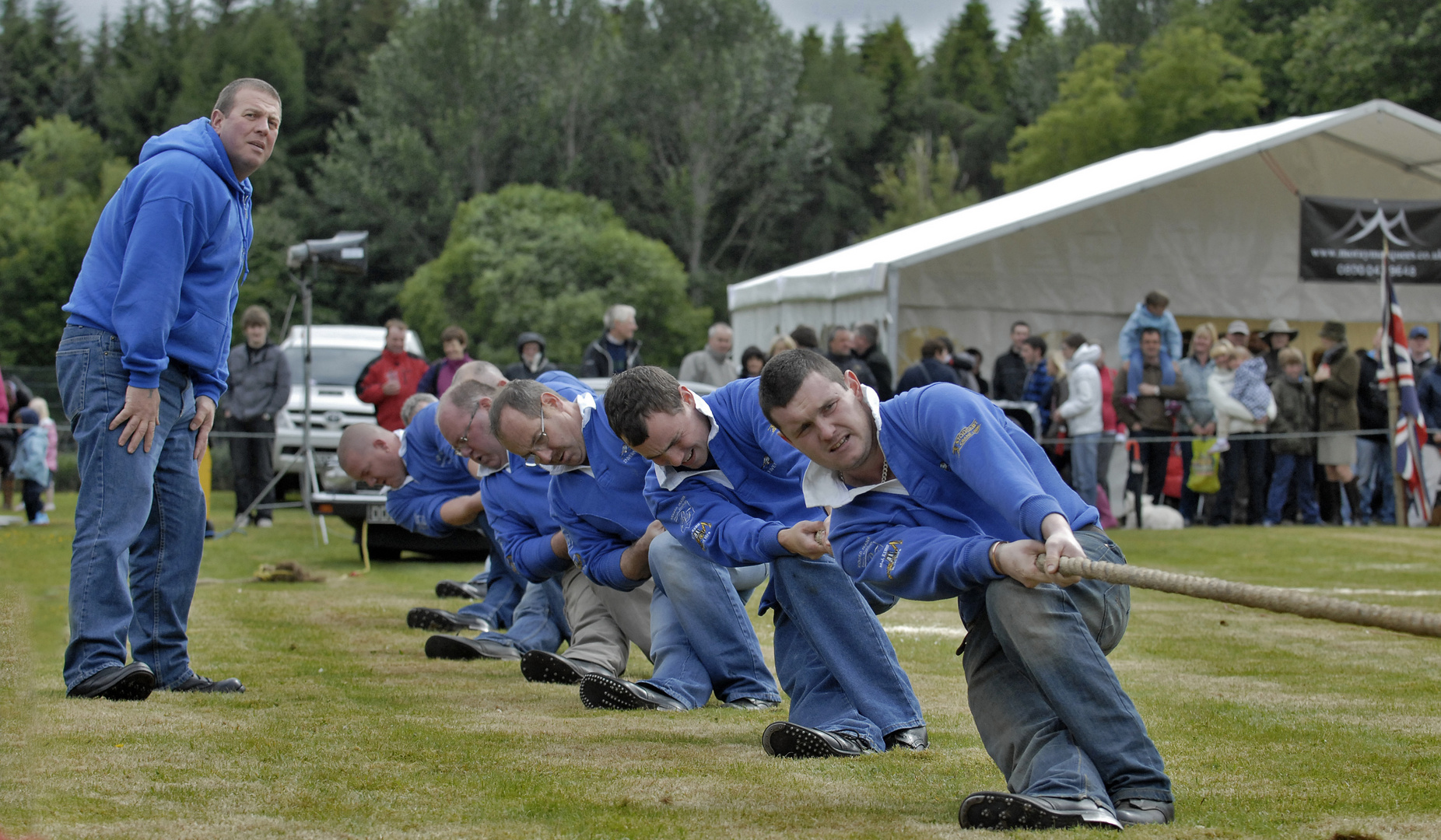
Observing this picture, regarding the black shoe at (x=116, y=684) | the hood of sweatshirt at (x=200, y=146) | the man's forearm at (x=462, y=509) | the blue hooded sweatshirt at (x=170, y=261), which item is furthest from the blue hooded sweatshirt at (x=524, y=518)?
the hood of sweatshirt at (x=200, y=146)

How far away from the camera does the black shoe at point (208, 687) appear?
475cm

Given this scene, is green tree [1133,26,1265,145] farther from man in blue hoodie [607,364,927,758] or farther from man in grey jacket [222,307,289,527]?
man in blue hoodie [607,364,927,758]

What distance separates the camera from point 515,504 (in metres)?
5.87

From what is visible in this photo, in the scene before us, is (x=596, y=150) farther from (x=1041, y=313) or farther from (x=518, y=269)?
(x=1041, y=313)

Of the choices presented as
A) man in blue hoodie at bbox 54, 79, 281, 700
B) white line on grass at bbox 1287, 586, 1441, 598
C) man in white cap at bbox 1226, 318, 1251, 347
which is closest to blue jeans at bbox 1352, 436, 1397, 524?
man in white cap at bbox 1226, 318, 1251, 347

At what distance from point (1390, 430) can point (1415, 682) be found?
916 cm

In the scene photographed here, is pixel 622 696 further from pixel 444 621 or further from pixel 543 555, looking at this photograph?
pixel 444 621

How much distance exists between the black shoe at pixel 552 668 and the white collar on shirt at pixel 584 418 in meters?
0.72

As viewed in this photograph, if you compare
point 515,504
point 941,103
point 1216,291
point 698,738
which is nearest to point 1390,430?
point 1216,291

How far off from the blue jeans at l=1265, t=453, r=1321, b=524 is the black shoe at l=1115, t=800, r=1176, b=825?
455 inches

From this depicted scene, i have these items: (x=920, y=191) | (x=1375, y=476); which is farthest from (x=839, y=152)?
(x=1375, y=476)

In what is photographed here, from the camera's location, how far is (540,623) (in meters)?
6.33

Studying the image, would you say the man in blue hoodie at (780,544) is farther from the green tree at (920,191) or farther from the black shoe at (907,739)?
the green tree at (920,191)

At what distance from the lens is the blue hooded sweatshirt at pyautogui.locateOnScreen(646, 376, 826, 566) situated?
13.7 feet
